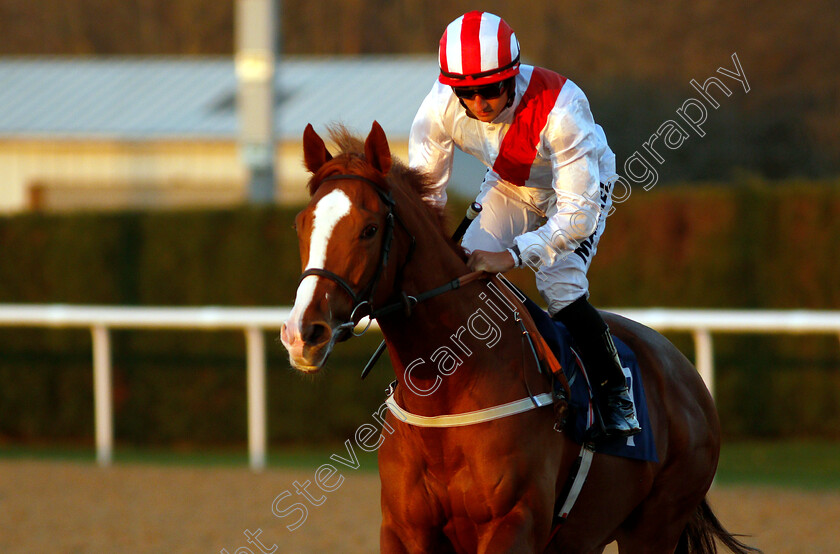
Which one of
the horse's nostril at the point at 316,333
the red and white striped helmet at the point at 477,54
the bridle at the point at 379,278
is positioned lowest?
the horse's nostril at the point at 316,333

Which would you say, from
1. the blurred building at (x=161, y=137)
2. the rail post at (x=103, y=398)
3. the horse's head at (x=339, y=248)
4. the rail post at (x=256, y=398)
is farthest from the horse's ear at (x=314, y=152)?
the blurred building at (x=161, y=137)

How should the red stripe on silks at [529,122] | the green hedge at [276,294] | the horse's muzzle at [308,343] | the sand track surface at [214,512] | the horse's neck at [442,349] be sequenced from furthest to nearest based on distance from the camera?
1. the green hedge at [276,294]
2. the sand track surface at [214,512]
3. the red stripe on silks at [529,122]
4. the horse's neck at [442,349]
5. the horse's muzzle at [308,343]

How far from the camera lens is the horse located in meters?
2.59

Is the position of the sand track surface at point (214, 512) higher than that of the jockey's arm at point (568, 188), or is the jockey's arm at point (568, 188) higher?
the jockey's arm at point (568, 188)

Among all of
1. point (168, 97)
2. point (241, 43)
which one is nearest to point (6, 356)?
point (241, 43)

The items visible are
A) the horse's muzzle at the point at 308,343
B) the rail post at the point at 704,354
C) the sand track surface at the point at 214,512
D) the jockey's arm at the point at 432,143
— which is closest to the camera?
the horse's muzzle at the point at 308,343

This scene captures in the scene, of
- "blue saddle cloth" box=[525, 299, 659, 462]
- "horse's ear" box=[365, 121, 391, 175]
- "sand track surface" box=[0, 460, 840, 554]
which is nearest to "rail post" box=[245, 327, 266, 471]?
"sand track surface" box=[0, 460, 840, 554]

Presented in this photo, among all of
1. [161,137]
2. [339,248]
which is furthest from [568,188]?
[161,137]

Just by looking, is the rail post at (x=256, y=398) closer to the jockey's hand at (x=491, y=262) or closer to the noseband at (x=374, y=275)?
the jockey's hand at (x=491, y=262)

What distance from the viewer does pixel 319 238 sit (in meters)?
2.55

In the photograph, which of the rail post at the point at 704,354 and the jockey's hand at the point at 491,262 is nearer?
the jockey's hand at the point at 491,262

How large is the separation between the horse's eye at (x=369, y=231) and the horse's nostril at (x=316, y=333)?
276 millimetres

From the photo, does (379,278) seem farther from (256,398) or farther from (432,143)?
(256,398)

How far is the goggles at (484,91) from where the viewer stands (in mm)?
2994
